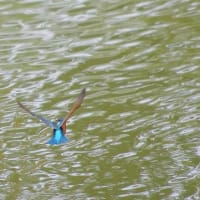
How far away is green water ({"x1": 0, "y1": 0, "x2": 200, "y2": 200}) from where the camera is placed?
6723 millimetres

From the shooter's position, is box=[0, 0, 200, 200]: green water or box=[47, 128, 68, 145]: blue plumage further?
box=[0, 0, 200, 200]: green water

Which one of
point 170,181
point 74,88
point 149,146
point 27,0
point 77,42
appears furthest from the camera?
point 27,0

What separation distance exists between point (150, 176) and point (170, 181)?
17 cm

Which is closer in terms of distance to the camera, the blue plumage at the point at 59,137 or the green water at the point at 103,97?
the blue plumage at the point at 59,137

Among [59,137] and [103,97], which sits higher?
[59,137]

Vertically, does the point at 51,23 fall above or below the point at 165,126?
above

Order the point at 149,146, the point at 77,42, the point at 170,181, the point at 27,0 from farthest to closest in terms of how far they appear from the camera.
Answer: the point at 27,0 → the point at 77,42 → the point at 149,146 → the point at 170,181

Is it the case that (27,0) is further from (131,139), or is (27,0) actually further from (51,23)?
(131,139)

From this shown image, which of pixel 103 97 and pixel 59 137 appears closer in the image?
pixel 59 137

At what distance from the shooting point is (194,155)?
22.7 ft

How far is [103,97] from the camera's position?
8172mm

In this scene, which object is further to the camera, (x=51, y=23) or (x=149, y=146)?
(x=51, y=23)

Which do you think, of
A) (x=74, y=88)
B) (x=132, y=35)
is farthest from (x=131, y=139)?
(x=132, y=35)

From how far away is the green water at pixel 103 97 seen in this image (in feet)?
22.1
